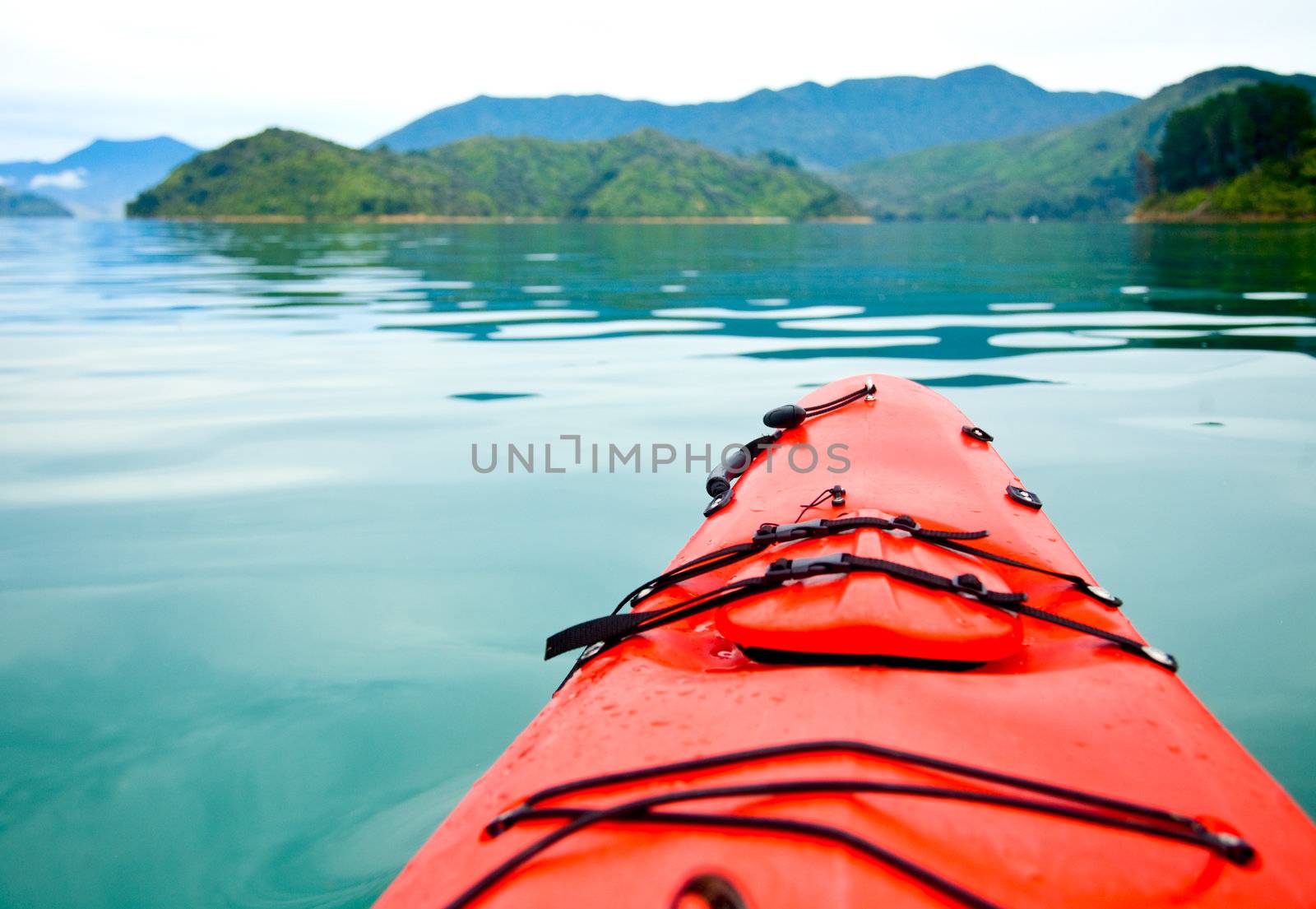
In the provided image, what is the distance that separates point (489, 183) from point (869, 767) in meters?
158

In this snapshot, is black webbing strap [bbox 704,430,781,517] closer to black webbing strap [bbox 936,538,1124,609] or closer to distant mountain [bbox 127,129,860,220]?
black webbing strap [bbox 936,538,1124,609]

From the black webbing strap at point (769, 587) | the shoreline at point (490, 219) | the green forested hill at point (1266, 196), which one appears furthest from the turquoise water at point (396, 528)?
the shoreline at point (490, 219)

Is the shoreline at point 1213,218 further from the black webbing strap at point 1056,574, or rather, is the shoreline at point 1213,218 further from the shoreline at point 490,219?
the black webbing strap at point 1056,574

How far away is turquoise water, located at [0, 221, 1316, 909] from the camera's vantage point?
2.91m

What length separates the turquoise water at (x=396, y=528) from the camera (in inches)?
115

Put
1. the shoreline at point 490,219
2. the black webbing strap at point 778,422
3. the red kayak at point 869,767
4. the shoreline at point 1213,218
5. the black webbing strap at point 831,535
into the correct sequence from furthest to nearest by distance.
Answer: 1. the shoreline at point 490,219
2. the shoreline at point 1213,218
3. the black webbing strap at point 778,422
4. the black webbing strap at point 831,535
5. the red kayak at point 869,767

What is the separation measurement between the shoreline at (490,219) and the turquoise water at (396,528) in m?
94.7

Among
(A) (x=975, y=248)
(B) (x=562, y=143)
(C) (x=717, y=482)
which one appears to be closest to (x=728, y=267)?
(A) (x=975, y=248)

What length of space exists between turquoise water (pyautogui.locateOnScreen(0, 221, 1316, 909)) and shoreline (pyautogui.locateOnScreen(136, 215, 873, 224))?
9472cm

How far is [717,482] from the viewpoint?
144 inches

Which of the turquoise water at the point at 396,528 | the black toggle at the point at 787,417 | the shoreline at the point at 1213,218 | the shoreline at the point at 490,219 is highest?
the shoreline at the point at 490,219

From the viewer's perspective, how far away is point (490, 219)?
120m

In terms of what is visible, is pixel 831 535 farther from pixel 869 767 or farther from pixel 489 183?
pixel 489 183

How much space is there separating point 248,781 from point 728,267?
22733 mm
